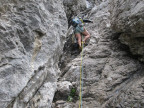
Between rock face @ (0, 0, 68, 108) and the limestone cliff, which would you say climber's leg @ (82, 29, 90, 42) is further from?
rock face @ (0, 0, 68, 108)

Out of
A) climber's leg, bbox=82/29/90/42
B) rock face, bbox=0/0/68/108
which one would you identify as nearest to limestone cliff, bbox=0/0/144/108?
rock face, bbox=0/0/68/108

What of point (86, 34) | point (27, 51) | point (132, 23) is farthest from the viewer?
point (86, 34)

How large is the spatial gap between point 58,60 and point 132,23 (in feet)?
8.48

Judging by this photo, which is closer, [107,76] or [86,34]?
[107,76]

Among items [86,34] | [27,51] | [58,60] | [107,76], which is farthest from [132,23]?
[86,34]

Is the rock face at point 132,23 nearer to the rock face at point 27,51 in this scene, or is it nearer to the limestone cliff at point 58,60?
the limestone cliff at point 58,60

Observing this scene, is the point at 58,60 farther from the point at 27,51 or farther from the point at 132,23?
the point at 132,23

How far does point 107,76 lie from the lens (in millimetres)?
5520

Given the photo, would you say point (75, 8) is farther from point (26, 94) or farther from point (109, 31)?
point (26, 94)

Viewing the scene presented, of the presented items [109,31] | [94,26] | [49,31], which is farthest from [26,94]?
[94,26]

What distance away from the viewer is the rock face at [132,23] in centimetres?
461

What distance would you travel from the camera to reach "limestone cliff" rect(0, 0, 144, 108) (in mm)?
3291

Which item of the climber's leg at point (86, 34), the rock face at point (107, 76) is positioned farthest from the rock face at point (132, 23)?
the climber's leg at point (86, 34)

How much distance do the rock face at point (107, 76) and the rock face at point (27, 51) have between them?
4.43 ft
